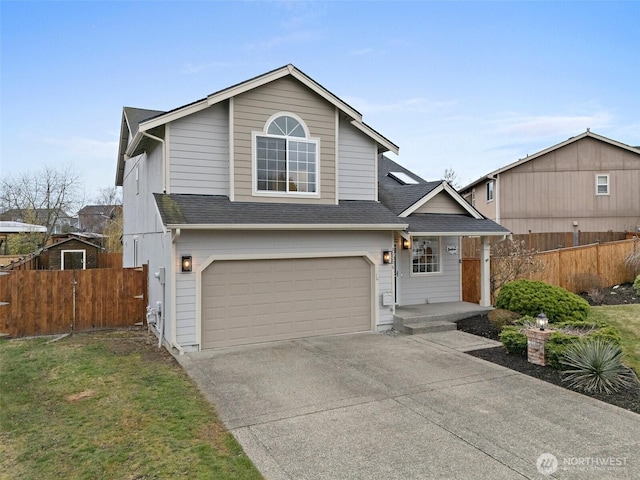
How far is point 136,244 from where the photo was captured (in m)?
14.1

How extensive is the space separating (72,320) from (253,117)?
677 centimetres

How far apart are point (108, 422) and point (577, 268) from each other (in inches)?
586

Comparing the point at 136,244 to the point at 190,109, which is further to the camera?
the point at 136,244

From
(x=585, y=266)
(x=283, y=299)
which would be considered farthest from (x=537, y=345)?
(x=585, y=266)

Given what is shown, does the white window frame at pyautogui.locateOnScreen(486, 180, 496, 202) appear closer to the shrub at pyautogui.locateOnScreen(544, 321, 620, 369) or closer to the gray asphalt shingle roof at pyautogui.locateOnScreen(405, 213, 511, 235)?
the gray asphalt shingle roof at pyautogui.locateOnScreen(405, 213, 511, 235)

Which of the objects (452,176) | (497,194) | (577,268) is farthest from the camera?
(452,176)

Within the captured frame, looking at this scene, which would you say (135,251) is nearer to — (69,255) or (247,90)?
(247,90)

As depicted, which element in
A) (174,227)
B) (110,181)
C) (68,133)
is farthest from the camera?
(110,181)

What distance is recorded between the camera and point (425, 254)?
13.1 m

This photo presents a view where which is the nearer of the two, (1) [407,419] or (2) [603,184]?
(1) [407,419]

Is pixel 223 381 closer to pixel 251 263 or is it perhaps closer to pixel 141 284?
pixel 251 263

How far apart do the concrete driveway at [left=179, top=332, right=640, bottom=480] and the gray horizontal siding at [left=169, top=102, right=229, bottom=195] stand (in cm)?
373

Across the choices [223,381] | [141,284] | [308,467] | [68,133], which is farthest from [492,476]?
[68,133]

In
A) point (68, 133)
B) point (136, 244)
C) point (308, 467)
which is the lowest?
point (308, 467)
